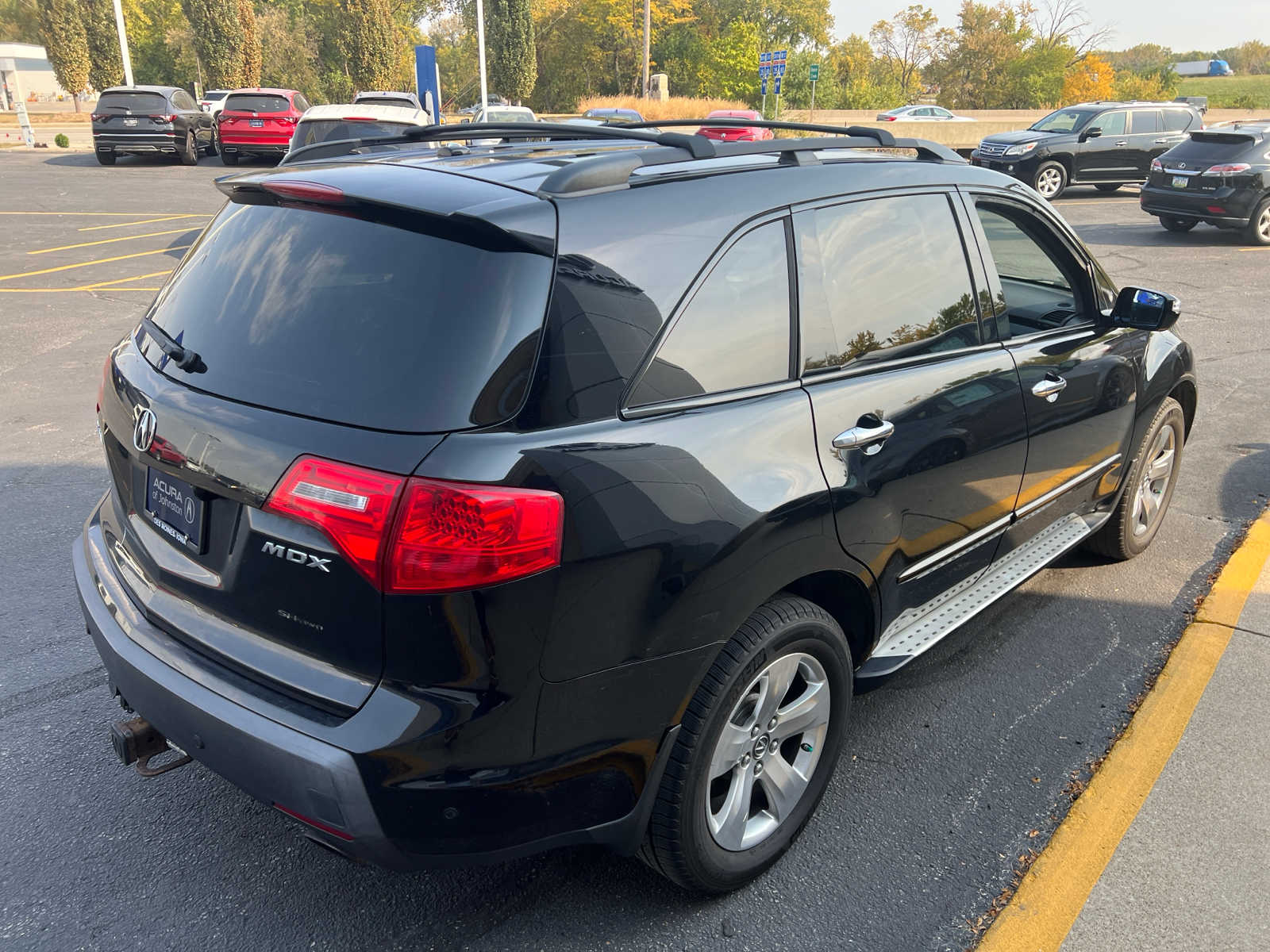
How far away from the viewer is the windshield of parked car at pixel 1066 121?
18.8 meters

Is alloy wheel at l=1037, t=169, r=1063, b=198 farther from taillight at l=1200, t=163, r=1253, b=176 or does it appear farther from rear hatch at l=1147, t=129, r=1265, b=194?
taillight at l=1200, t=163, r=1253, b=176

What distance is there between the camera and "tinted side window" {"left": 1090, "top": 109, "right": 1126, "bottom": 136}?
18.6 meters

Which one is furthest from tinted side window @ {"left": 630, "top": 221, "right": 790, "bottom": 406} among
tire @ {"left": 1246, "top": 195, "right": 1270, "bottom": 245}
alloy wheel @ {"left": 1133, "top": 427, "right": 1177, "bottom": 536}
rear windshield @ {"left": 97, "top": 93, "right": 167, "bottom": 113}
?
rear windshield @ {"left": 97, "top": 93, "right": 167, "bottom": 113}

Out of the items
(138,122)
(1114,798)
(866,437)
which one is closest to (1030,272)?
(866,437)

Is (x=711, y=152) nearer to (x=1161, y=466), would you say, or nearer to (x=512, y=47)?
(x=1161, y=466)

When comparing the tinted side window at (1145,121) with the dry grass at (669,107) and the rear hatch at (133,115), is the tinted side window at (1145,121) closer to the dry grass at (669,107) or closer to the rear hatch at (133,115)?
the dry grass at (669,107)

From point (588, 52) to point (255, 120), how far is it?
45.2 metres

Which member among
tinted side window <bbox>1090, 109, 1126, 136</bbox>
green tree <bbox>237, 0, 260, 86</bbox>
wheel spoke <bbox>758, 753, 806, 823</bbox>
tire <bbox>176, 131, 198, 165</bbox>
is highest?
green tree <bbox>237, 0, 260, 86</bbox>

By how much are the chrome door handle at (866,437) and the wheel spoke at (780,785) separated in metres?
0.84

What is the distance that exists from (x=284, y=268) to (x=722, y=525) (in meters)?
1.20

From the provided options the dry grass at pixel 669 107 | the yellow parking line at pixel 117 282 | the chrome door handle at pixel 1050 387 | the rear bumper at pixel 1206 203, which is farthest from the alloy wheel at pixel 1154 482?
the dry grass at pixel 669 107

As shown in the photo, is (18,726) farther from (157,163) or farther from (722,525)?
(157,163)

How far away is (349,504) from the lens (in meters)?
1.95

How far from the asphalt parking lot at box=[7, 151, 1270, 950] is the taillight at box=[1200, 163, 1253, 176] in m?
11.1
